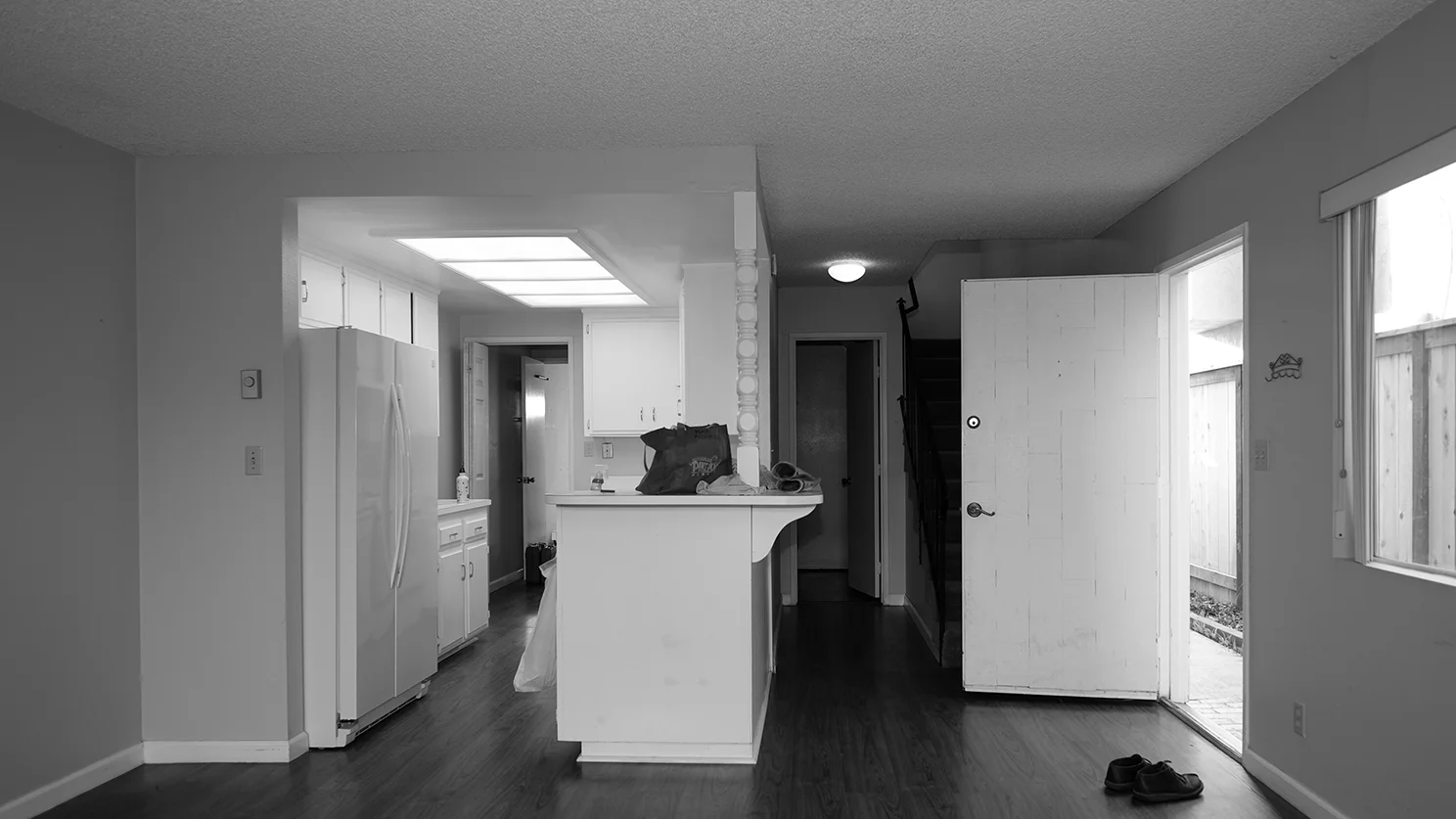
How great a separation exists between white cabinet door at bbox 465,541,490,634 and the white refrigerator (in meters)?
1.35

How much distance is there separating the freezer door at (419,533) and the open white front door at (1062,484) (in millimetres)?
2788

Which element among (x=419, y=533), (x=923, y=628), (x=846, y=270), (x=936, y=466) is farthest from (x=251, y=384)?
(x=923, y=628)

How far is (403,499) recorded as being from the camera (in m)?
4.32

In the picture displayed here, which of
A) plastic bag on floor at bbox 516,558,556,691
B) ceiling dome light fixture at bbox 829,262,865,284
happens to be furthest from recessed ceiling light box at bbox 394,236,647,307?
plastic bag on floor at bbox 516,558,556,691

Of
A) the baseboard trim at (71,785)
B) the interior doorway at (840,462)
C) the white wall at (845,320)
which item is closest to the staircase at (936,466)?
the white wall at (845,320)

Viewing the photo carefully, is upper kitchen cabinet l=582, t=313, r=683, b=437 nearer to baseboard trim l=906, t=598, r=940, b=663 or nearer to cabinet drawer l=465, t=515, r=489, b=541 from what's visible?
cabinet drawer l=465, t=515, r=489, b=541

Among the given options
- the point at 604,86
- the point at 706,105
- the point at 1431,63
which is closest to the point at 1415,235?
the point at 1431,63

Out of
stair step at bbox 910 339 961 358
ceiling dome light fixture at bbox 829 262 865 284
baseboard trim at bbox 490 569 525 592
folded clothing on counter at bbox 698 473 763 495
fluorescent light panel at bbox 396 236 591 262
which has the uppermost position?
ceiling dome light fixture at bbox 829 262 865 284

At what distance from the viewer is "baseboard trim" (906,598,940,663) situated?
542cm

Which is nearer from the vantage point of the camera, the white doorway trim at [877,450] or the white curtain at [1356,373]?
the white curtain at [1356,373]

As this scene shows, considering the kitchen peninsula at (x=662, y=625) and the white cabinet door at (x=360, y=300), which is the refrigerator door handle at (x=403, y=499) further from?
A: the kitchen peninsula at (x=662, y=625)

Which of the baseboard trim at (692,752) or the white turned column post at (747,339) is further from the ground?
the white turned column post at (747,339)

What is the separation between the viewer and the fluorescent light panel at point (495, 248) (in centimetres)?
443

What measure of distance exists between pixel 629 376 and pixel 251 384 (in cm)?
350
